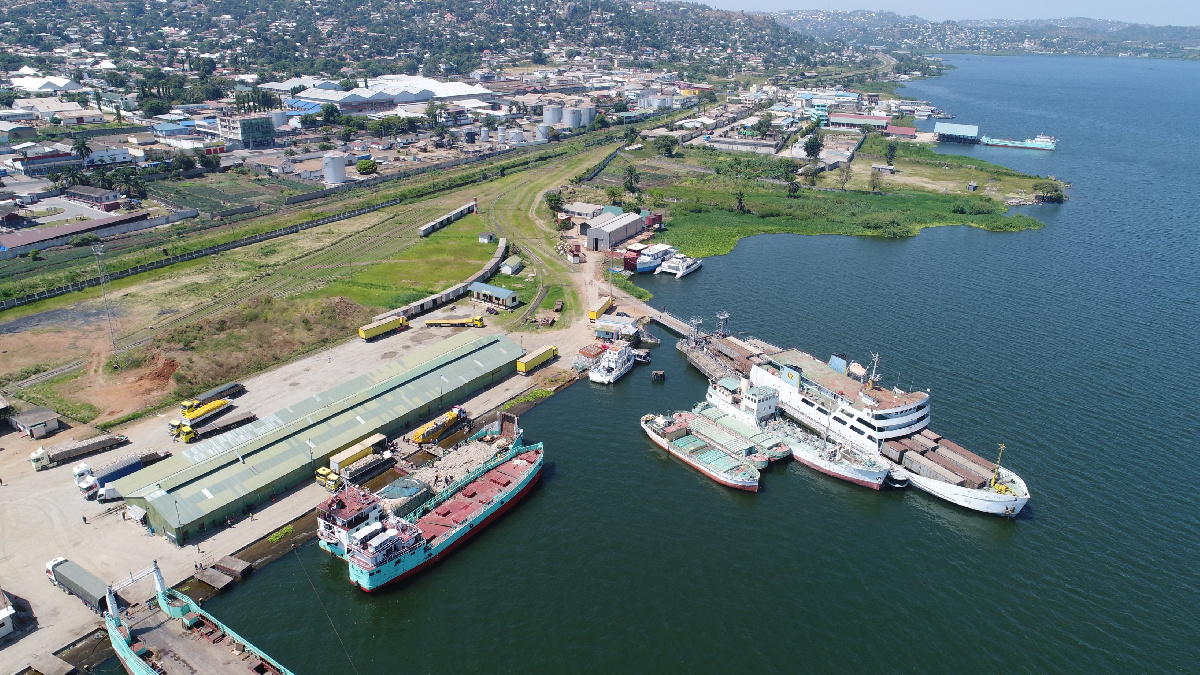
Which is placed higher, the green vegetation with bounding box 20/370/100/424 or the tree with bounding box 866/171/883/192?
the tree with bounding box 866/171/883/192

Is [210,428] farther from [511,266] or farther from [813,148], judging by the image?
[813,148]

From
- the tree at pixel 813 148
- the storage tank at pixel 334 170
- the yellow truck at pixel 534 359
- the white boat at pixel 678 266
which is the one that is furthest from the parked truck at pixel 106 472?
the tree at pixel 813 148

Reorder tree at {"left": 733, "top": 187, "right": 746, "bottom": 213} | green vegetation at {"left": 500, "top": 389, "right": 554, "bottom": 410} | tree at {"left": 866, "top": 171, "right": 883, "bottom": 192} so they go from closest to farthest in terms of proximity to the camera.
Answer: green vegetation at {"left": 500, "top": 389, "right": 554, "bottom": 410}, tree at {"left": 733, "top": 187, "right": 746, "bottom": 213}, tree at {"left": 866, "top": 171, "right": 883, "bottom": 192}

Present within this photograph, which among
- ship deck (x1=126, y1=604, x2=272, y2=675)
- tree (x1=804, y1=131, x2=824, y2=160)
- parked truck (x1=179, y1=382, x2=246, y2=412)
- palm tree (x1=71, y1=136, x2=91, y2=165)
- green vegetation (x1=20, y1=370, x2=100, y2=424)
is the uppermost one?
tree (x1=804, y1=131, x2=824, y2=160)

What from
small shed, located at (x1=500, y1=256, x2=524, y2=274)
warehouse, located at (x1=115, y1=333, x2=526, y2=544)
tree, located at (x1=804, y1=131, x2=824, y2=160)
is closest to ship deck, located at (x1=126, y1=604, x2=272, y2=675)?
warehouse, located at (x1=115, y1=333, x2=526, y2=544)

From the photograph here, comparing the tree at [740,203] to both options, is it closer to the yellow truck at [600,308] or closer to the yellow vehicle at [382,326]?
the yellow truck at [600,308]

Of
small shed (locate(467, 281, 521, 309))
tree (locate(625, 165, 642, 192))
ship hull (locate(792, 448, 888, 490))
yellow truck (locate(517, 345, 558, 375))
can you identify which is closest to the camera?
ship hull (locate(792, 448, 888, 490))

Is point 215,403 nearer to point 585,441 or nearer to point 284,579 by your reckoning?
point 284,579

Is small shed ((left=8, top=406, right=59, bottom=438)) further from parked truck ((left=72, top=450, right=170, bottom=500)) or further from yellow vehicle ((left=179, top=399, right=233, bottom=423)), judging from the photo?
yellow vehicle ((left=179, top=399, right=233, bottom=423))
